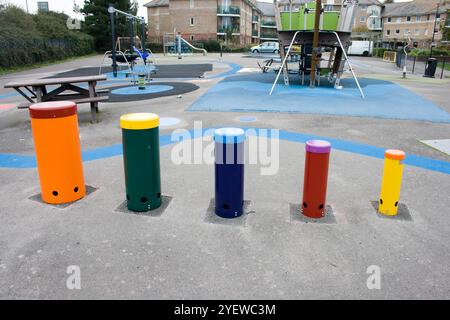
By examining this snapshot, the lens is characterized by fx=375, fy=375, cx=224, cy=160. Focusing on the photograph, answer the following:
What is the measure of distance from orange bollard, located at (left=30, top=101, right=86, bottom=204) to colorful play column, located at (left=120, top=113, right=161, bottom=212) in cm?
74

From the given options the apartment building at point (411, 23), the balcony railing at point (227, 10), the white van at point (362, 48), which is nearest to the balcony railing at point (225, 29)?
the balcony railing at point (227, 10)

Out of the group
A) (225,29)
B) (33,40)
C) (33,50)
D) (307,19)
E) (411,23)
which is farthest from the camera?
(411,23)

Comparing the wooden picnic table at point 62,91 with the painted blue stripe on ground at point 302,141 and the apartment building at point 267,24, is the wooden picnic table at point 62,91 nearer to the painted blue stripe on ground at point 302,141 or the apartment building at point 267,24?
the painted blue stripe on ground at point 302,141

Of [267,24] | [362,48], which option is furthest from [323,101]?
[267,24]

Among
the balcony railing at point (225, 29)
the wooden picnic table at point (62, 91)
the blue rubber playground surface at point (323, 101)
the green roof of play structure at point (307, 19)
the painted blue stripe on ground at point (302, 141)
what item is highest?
the balcony railing at point (225, 29)

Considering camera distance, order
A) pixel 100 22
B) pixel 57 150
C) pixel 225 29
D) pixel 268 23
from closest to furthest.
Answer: pixel 57 150 → pixel 100 22 → pixel 225 29 → pixel 268 23

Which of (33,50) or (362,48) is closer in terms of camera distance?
(33,50)

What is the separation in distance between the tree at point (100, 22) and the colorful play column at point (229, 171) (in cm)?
5299

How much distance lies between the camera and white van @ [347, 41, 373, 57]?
161ft

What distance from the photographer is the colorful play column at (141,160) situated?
4152 mm

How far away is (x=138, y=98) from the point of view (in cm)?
1262

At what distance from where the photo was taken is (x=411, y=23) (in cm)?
7725

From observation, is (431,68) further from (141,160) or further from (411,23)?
(411,23)

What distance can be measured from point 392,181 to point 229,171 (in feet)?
6.19
